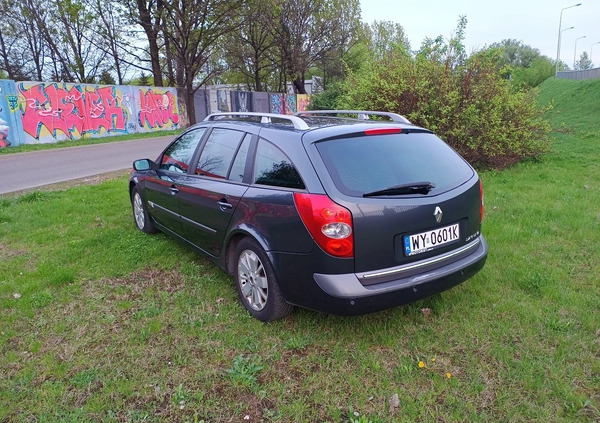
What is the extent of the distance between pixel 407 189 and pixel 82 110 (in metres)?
20.6

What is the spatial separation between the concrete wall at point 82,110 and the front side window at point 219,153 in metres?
16.4

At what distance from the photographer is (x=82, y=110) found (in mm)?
19609

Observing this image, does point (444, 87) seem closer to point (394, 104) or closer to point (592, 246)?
point (394, 104)

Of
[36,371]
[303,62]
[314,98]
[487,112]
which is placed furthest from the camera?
[303,62]

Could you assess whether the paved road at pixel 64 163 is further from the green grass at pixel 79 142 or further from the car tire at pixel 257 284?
the car tire at pixel 257 284

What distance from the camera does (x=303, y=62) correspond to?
119 feet

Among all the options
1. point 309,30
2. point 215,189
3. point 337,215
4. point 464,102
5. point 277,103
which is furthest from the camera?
point 277,103

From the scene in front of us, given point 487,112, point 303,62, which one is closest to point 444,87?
point 487,112

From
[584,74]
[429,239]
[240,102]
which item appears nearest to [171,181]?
[429,239]

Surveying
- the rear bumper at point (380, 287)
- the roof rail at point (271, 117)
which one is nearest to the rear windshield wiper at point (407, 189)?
the rear bumper at point (380, 287)

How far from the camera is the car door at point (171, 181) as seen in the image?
168 inches

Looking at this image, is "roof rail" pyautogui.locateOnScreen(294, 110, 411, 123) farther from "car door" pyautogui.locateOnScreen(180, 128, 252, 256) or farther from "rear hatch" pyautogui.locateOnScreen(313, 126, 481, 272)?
"car door" pyautogui.locateOnScreen(180, 128, 252, 256)

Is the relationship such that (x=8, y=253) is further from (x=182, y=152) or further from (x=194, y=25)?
(x=194, y=25)

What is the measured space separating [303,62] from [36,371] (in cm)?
3641
